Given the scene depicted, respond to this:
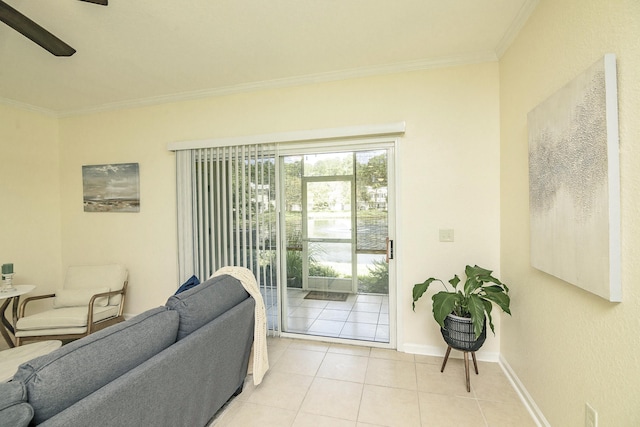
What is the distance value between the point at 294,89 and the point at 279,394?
9.09ft

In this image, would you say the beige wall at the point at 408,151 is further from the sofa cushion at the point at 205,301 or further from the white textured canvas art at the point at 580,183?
the sofa cushion at the point at 205,301

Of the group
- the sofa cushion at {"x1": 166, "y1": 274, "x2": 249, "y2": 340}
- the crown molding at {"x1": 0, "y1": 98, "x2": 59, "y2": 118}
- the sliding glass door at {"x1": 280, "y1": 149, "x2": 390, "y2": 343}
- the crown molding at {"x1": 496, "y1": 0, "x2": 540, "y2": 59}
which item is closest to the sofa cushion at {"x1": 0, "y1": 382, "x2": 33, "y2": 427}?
the sofa cushion at {"x1": 166, "y1": 274, "x2": 249, "y2": 340}

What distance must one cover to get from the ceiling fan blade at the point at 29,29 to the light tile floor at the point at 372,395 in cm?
256

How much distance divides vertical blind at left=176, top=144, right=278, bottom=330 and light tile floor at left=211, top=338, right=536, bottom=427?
0.85 metres

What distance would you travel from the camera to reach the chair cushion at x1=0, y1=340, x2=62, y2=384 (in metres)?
1.75

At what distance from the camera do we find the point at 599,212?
1.18 metres

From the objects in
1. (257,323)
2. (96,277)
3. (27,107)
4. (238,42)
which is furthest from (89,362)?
(27,107)

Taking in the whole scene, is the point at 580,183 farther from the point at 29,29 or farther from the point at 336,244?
the point at 29,29

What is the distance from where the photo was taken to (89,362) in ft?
3.36

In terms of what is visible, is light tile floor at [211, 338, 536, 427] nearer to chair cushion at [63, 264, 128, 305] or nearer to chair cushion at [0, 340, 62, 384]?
chair cushion at [0, 340, 62, 384]

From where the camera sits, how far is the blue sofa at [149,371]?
890 mm

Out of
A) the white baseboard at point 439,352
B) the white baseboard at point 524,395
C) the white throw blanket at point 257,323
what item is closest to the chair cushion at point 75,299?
the white throw blanket at point 257,323

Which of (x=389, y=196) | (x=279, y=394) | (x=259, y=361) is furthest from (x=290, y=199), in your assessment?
(x=279, y=394)

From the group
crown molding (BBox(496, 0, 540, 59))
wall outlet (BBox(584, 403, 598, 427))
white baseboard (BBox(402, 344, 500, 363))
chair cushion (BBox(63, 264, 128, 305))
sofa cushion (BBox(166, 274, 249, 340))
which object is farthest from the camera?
chair cushion (BBox(63, 264, 128, 305))
